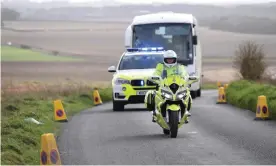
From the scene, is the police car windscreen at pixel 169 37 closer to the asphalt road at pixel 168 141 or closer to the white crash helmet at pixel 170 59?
the asphalt road at pixel 168 141

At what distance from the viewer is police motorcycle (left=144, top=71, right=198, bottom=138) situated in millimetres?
17516

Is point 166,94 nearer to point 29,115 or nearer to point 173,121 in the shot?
point 173,121

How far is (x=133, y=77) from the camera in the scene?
26.7 meters

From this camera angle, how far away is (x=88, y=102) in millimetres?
36156

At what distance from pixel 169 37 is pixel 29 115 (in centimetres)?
1220

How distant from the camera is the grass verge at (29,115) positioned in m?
14.9

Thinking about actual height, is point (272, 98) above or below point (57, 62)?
above

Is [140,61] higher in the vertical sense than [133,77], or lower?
higher

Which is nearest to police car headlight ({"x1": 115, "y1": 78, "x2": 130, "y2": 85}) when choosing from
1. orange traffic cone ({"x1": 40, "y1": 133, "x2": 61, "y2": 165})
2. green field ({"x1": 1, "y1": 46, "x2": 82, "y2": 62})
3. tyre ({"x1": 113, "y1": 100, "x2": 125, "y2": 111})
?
tyre ({"x1": 113, "y1": 100, "x2": 125, "y2": 111})

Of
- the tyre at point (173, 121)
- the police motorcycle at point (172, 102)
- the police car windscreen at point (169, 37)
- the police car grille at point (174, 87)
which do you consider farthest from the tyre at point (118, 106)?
the tyre at point (173, 121)

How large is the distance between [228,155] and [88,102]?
22.0 metres

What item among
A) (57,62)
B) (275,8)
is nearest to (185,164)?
(275,8)

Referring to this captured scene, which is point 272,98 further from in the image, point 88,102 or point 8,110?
point 88,102

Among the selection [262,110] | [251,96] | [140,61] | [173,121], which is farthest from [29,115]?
[173,121]
